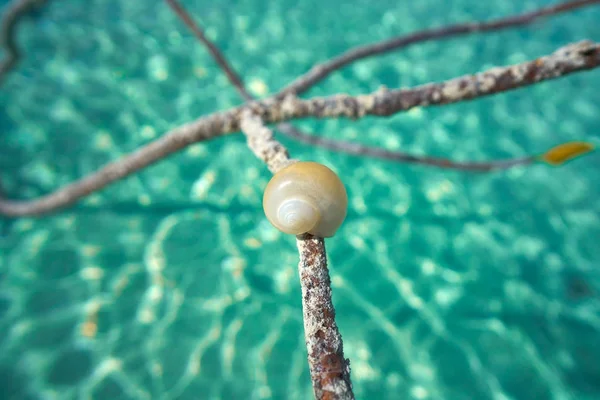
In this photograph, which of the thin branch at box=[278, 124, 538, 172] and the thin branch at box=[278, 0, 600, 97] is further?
the thin branch at box=[278, 124, 538, 172]

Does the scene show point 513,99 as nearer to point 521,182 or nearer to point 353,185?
point 521,182

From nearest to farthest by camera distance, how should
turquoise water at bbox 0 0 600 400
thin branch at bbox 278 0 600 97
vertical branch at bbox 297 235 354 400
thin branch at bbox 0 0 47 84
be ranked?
vertical branch at bbox 297 235 354 400 < turquoise water at bbox 0 0 600 400 < thin branch at bbox 278 0 600 97 < thin branch at bbox 0 0 47 84

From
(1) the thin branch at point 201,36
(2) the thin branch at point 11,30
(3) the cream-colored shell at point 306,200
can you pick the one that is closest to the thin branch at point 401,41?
(1) the thin branch at point 201,36

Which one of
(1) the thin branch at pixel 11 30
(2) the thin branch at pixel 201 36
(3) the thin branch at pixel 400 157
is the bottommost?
(3) the thin branch at pixel 400 157

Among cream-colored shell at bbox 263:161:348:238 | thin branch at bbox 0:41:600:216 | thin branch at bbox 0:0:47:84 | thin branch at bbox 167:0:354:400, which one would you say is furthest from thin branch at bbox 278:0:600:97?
thin branch at bbox 0:0:47:84

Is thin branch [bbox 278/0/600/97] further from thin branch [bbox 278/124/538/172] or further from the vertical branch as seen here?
the vertical branch

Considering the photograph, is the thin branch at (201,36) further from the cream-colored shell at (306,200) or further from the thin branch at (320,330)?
the thin branch at (320,330)
